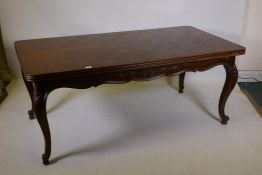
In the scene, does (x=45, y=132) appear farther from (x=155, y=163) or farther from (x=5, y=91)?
(x=5, y=91)

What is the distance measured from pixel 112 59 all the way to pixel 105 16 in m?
1.11

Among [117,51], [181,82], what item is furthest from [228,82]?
[117,51]

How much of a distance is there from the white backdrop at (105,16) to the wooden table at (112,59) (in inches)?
23.9

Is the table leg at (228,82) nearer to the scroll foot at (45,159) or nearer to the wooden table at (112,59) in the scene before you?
the wooden table at (112,59)

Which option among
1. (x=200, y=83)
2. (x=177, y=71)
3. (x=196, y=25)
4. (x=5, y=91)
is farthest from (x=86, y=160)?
(x=196, y=25)

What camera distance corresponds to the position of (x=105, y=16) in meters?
2.44

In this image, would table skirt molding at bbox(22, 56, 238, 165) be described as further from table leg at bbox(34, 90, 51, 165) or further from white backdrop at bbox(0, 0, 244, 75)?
white backdrop at bbox(0, 0, 244, 75)

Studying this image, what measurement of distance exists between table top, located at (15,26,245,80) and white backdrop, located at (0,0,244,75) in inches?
21.9

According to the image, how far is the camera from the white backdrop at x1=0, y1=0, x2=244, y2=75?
2.37 m

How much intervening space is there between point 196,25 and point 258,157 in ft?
4.58

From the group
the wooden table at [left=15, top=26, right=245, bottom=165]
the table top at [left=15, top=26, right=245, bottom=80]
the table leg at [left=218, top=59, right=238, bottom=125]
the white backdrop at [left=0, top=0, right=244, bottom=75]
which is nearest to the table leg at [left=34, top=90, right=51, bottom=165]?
the wooden table at [left=15, top=26, right=245, bottom=165]

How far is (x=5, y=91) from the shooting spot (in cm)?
231

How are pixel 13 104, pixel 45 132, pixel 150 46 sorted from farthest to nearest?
pixel 13 104, pixel 150 46, pixel 45 132

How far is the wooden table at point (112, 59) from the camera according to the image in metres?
1.33
